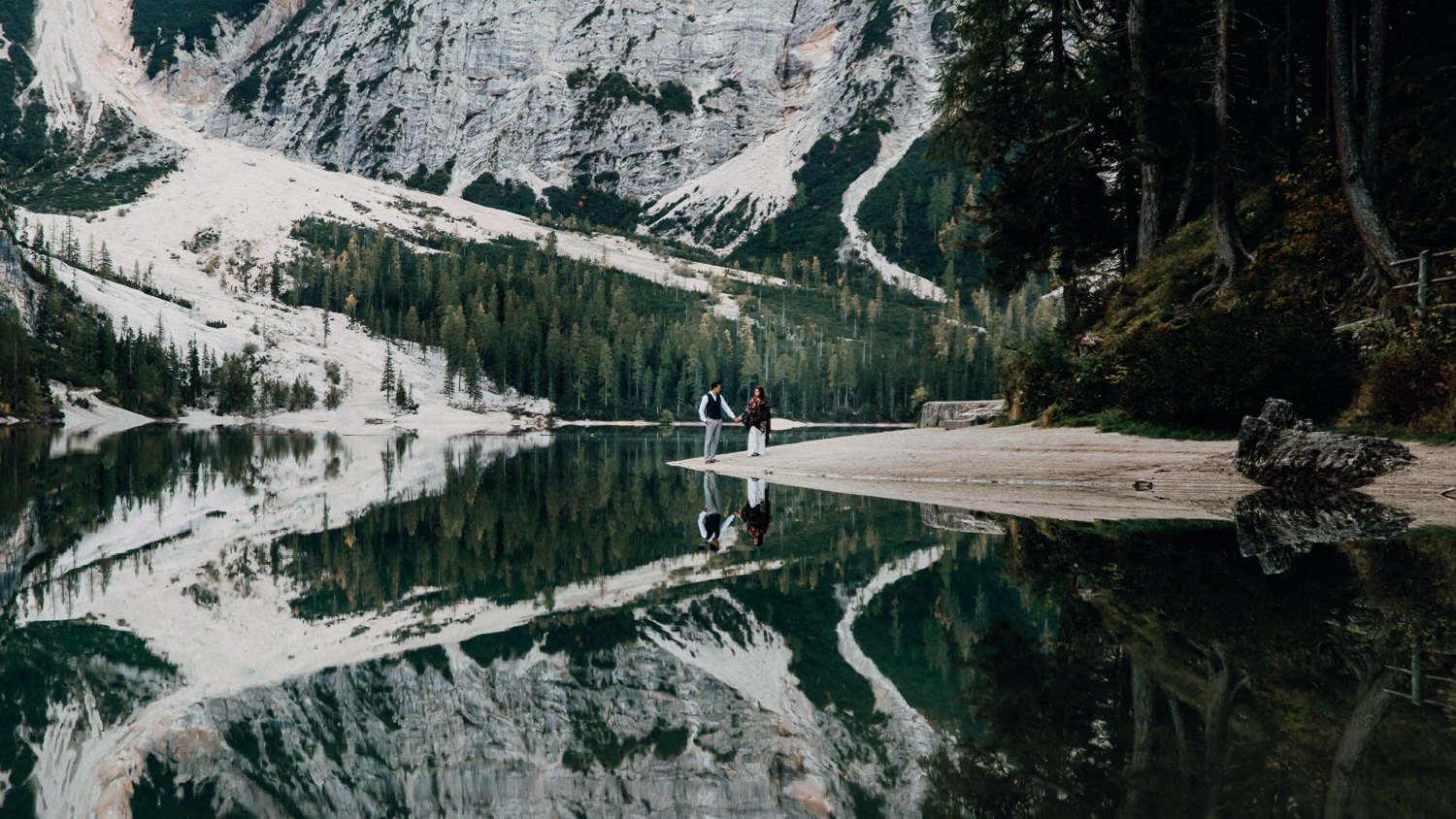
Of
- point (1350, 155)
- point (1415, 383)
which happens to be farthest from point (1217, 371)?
point (1350, 155)

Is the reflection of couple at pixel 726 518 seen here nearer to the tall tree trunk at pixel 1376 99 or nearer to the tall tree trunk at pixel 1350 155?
the tall tree trunk at pixel 1350 155

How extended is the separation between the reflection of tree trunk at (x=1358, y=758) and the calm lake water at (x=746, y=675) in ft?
0.06

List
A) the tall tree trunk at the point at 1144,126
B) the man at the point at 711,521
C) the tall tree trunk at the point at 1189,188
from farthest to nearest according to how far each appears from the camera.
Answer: the tall tree trunk at the point at 1189,188, the tall tree trunk at the point at 1144,126, the man at the point at 711,521

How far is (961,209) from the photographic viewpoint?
25109 millimetres

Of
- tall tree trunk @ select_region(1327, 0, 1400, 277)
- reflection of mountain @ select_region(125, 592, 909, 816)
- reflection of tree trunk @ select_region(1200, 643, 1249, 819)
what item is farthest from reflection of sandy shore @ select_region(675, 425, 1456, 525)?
reflection of mountain @ select_region(125, 592, 909, 816)

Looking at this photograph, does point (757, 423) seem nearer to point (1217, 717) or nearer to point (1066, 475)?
point (1066, 475)

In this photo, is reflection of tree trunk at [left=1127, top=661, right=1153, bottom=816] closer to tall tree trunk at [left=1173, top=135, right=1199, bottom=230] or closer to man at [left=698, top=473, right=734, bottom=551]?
man at [left=698, top=473, right=734, bottom=551]

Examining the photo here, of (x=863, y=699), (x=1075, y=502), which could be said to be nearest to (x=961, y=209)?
(x=1075, y=502)

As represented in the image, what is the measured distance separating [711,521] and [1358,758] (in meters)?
9.06

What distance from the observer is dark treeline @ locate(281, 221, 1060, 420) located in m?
110

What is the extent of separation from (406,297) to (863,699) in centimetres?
14941

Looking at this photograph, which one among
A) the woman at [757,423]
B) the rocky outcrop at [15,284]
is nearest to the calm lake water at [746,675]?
the woman at [757,423]

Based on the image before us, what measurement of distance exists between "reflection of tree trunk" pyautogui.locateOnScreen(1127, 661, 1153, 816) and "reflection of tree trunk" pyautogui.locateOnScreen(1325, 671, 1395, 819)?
581mm

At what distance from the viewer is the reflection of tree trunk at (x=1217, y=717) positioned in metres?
2.92
